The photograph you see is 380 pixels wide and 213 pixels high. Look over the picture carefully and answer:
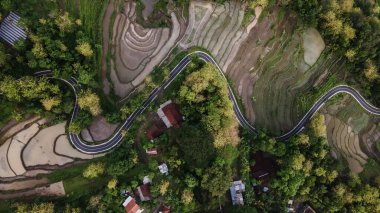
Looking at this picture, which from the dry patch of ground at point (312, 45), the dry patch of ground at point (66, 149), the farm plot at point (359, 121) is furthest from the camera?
the farm plot at point (359, 121)

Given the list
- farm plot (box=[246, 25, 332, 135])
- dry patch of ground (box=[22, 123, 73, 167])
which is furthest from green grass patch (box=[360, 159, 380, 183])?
dry patch of ground (box=[22, 123, 73, 167])

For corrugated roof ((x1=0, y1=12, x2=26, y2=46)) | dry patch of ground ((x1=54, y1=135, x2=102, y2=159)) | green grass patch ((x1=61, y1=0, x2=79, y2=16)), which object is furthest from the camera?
green grass patch ((x1=61, y1=0, x2=79, y2=16))

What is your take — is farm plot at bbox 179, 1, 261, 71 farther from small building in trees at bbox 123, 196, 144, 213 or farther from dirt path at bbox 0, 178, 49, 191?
dirt path at bbox 0, 178, 49, 191

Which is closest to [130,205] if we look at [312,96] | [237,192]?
[237,192]

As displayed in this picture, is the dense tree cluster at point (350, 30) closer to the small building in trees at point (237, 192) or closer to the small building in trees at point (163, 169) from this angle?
the small building in trees at point (237, 192)

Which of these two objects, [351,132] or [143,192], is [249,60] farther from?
[143,192]

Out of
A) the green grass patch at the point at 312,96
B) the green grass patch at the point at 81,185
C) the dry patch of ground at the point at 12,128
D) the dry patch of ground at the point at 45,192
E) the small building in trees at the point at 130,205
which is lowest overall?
the small building in trees at the point at 130,205

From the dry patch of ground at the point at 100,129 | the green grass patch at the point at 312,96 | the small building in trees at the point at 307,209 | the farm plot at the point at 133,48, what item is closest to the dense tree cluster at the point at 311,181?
the small building in trees at the point at 307,209
